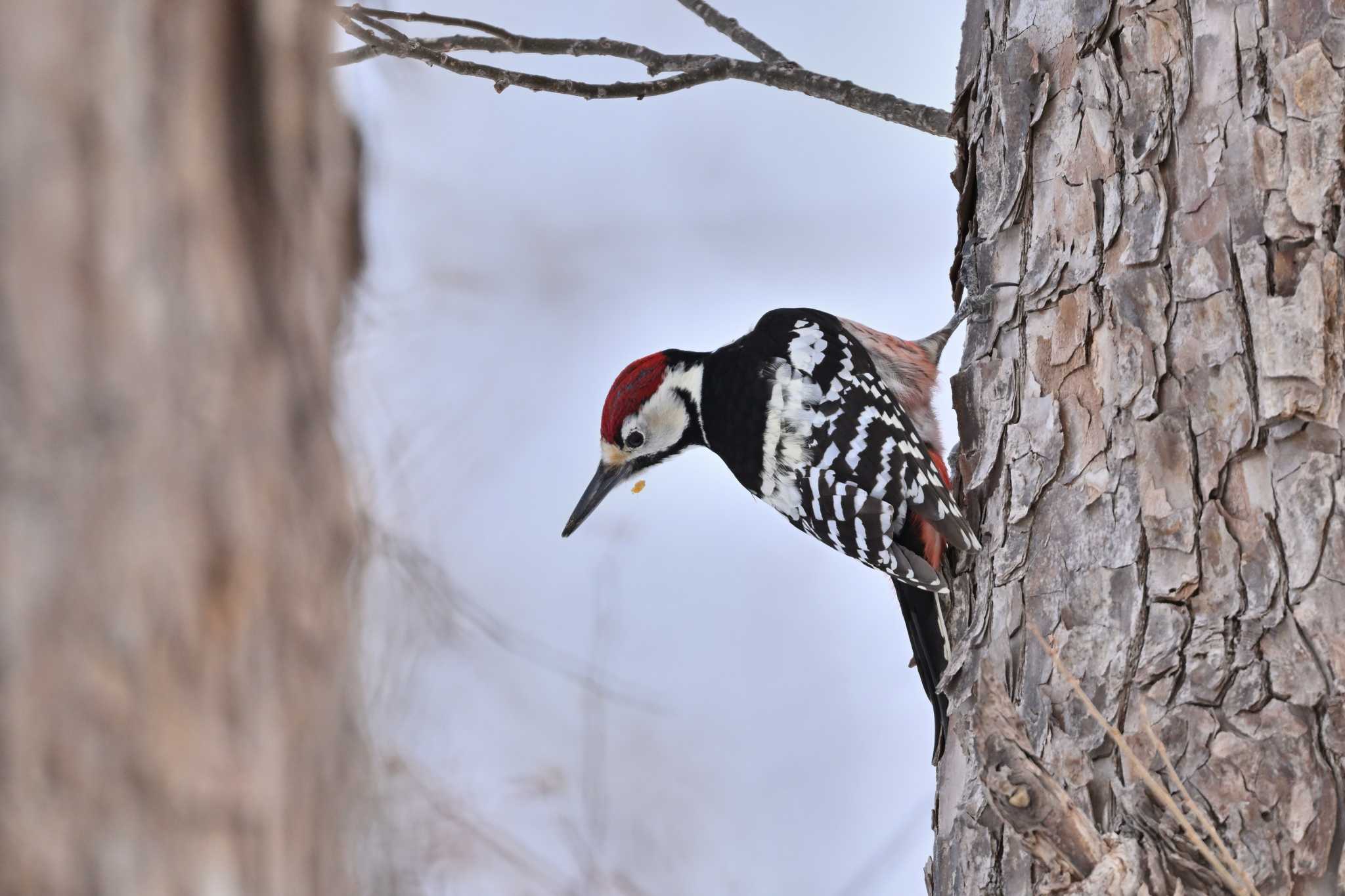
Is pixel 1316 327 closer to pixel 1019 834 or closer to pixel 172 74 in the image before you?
pixel 1019 834

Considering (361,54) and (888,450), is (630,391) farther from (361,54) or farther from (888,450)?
(361,54)

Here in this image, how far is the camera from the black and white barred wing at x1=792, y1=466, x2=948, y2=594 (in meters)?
2.48

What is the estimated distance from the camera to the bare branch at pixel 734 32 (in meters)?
3.05

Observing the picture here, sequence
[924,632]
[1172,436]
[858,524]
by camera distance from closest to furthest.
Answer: [1172,436], [924,632], [858,524]

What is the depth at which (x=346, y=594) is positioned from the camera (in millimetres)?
701

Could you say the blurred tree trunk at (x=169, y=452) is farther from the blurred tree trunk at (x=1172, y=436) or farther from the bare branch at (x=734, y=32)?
the bare branch at (x=734, y=32)

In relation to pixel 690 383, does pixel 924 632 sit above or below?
below

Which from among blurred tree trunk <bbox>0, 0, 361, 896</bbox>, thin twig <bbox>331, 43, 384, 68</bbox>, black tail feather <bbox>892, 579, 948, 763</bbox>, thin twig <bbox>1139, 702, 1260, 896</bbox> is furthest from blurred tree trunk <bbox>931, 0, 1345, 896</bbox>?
thin twig <bbox>331, 43, 384, 68</bbox>

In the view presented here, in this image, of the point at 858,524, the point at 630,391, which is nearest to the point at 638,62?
the point at 630,391

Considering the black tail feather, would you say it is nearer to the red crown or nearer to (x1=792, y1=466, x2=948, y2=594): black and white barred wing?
(x1=792, y1=466, x2=948, y2=594): black and white barred wing

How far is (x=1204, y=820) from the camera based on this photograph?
135 cm

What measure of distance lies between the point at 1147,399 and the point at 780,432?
55.9 inches

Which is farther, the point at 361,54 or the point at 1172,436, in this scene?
the point at 361,54

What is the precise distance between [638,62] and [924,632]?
1.66 m
